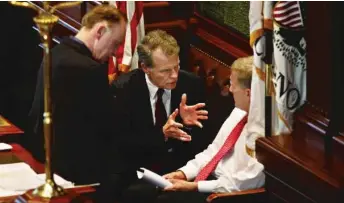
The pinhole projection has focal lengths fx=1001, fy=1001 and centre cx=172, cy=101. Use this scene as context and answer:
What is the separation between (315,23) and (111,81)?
1.99 m

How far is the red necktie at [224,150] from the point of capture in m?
5.27

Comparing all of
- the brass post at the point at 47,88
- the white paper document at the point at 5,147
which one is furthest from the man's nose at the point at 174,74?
the brass post at the point at 47,88

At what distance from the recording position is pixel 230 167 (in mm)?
5289

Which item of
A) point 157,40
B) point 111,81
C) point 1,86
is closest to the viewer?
point 157,40

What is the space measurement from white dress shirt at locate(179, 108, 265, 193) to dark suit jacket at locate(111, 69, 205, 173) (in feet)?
0.75

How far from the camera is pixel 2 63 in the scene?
29.4 ft

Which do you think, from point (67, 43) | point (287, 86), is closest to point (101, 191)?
point (67, 43)

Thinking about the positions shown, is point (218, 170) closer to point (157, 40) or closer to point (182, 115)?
point (182, 115)

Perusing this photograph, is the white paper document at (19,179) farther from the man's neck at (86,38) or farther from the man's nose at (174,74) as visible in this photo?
the man's nose at (174,74)

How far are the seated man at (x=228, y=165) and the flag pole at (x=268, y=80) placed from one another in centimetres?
29

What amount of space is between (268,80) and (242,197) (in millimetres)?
605

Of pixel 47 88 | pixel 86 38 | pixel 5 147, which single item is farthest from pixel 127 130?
pixel 47 88

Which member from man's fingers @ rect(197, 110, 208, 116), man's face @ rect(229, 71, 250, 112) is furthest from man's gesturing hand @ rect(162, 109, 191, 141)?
man's face @ rect(229, 71, 250, 112)

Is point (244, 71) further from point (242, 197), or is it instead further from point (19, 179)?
point (19, 179)
